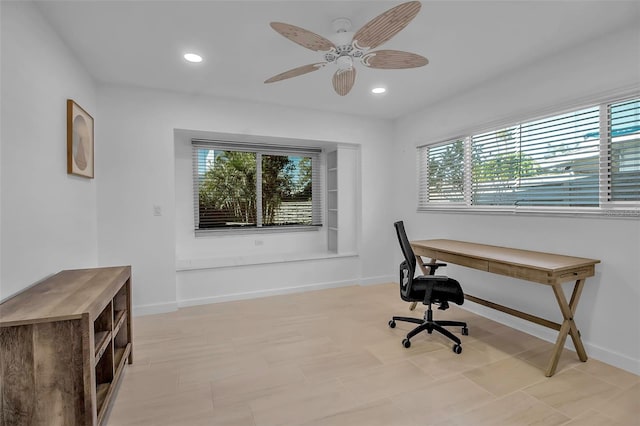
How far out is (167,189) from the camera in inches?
142

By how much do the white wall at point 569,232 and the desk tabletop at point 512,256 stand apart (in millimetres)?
134

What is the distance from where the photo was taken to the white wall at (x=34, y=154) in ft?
5.76

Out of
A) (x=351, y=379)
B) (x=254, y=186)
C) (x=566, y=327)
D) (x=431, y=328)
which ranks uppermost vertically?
(x=254, y=186)

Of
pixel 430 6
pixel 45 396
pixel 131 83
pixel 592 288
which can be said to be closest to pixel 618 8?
pixel 430 6

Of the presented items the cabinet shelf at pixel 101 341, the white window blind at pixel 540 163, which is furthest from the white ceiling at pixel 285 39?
the cabinet shelf at pixel 101 341

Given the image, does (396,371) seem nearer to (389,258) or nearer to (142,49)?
(389,258)

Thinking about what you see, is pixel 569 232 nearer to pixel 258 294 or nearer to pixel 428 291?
pixel 428 291

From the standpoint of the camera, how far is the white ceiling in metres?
2.08

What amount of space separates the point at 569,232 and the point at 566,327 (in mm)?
802

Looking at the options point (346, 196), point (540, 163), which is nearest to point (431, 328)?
point (540, 163)

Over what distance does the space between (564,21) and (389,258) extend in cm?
344

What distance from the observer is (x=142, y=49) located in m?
2.62

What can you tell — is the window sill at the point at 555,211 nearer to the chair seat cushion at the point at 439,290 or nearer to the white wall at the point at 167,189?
the chair seat cushion at the point at 439,290

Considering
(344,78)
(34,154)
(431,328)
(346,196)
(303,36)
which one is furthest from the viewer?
(346,196)
